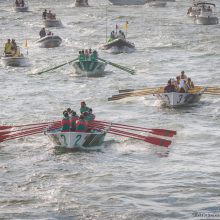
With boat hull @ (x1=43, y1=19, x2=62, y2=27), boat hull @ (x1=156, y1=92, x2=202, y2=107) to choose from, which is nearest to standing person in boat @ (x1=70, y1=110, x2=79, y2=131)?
boat hull @ (x1=156, y1=92, x2=202, y2=107)

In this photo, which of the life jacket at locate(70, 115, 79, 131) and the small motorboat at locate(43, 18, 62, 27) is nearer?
the life jacket at locate(70, 115, 79, 131)

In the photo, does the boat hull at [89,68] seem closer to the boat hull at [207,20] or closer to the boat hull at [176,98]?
the boat hull at [176,98]

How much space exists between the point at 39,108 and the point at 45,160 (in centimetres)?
1099

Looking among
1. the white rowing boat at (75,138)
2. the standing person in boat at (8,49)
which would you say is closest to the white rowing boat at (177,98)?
the white rowing boat at (75,138)

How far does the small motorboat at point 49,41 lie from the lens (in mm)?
62938

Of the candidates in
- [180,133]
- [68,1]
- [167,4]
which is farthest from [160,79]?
[68,1]

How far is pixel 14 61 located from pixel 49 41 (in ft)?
35.0

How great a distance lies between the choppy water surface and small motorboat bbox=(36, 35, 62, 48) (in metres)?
0.60

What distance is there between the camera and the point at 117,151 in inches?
1178

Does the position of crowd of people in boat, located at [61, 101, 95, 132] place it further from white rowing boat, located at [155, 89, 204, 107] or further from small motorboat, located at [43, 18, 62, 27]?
small motorboat, located at [43, 18, 62, 27]

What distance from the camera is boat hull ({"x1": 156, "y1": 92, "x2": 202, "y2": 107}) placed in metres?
37.3

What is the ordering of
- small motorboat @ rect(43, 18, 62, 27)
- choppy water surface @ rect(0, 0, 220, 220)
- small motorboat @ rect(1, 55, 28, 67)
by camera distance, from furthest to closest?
small motorboat @ rect(43, 18, 62, 27) → small motorboat @ rect(1, 55, 28, 67) → choppy water surface @ rect(0, 0, 220, 220)

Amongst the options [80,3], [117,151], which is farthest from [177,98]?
[80,3]

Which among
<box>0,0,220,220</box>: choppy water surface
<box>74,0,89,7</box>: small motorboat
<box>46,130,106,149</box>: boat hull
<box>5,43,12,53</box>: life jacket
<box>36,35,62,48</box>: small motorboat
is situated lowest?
<box>0,0,220,220</box>: choppy water surface
